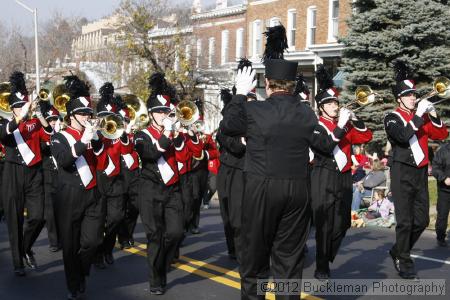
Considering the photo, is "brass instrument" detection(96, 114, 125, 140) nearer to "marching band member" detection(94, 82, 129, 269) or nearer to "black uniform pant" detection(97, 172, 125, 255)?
"marching band member" detection(94, 82, 129, 269)

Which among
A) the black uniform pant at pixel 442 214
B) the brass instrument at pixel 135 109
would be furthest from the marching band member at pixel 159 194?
the black uniform pant at pixel 442 214

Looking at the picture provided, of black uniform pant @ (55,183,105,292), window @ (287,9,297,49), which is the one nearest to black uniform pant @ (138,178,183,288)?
black uniform pant @ (55,183,105,292)

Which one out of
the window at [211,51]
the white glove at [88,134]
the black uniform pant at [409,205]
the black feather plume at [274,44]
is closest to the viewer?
the black feather plume at [274,44]

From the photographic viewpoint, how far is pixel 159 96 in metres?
8.00

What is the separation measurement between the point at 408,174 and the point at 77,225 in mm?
3737

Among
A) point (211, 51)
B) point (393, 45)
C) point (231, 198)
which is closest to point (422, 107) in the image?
point (231, 198)

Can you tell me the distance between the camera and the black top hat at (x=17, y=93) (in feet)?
27.5

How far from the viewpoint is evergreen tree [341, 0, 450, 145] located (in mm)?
20484

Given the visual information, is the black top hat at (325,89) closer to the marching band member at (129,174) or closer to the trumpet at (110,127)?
the trumpet at (110,127)

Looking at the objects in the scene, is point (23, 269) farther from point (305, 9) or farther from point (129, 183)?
point (305, 9)

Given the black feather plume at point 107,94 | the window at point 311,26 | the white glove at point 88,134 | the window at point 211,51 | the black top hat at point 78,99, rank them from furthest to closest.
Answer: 1. the window at point 211,51
2. the window at point 311,26
3. the black feather plume at point 107,94
4. the black top hat at point 78,99
5. the white glove at point 88,134

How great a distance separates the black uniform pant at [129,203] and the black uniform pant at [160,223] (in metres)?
1.77

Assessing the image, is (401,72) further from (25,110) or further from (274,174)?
(25,110)

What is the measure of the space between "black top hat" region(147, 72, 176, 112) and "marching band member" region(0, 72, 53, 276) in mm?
1546
